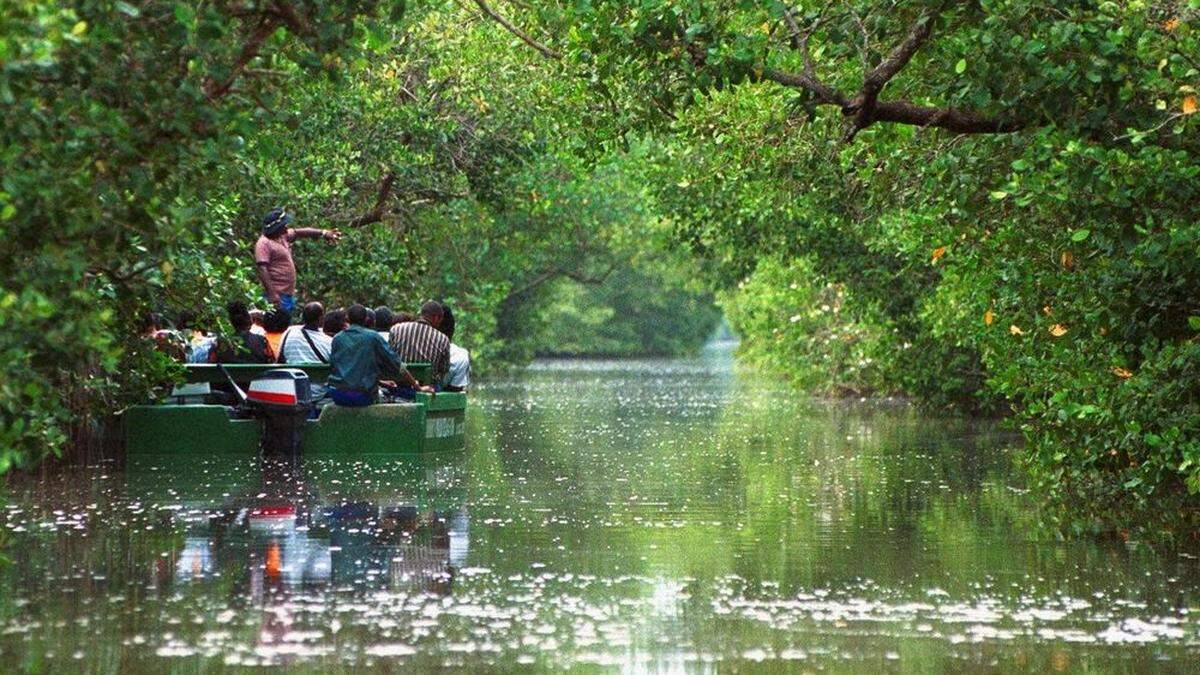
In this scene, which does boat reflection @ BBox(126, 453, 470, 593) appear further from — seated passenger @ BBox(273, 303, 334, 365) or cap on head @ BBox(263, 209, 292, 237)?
cap on head @ BBox(263, 209, 292, 237)

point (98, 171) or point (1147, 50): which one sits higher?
point (1147, 50)

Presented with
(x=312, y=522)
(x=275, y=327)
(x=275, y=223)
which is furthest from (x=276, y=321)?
(x=312, y=522)

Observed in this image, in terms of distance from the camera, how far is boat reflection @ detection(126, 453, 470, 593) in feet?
36.3

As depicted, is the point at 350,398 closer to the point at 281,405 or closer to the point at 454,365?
the point at 281,405

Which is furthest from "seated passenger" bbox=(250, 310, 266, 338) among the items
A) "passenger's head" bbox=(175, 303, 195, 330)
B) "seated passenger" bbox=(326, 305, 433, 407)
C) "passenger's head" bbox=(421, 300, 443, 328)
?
"passenger's head" bbox=(421, 300, 443, 328)

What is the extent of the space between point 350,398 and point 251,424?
1.02 m

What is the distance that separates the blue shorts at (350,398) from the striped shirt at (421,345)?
227 centimetres

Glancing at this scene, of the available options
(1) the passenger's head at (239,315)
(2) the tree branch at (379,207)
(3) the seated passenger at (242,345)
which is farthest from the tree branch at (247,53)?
(2) the tree branch at (379,207)

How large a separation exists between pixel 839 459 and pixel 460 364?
4.60 metres

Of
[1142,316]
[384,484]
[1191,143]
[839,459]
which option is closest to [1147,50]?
Result: [1191,143]

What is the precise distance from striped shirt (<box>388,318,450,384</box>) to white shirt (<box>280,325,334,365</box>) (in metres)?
1.21

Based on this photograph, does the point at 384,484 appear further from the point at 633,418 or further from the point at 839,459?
the point at 633,418

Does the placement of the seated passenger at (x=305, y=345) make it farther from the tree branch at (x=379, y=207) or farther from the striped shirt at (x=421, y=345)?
the tree branch at (x=379, y=207)

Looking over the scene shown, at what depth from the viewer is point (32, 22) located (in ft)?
28.1
